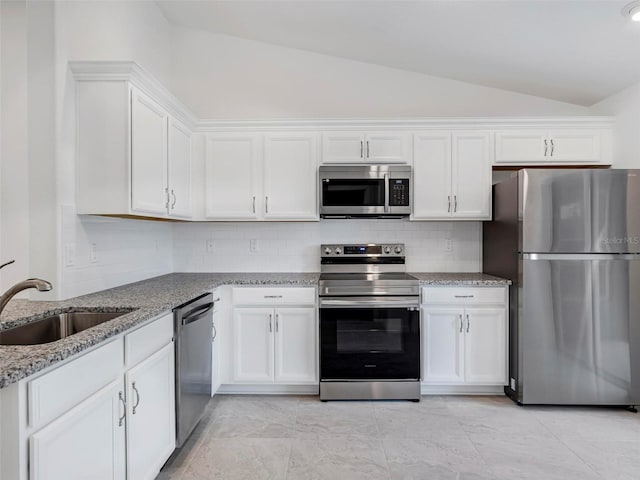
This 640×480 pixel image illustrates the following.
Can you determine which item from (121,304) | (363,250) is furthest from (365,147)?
(121,304)

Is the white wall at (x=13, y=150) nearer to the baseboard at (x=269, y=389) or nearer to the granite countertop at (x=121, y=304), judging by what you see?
the granite countertop at (x=121, y=304)

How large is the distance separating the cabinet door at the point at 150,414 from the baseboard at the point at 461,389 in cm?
198

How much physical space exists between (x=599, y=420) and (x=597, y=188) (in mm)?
1637

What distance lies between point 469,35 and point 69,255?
9.84 ft

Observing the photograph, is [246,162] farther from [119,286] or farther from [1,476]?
[1,476]

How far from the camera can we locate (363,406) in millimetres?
2971

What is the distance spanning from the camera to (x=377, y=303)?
303cm

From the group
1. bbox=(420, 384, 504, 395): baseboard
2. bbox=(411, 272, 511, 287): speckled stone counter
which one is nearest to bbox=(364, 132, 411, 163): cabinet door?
bbox=(411, 272, 511, 287): speckled stone counter

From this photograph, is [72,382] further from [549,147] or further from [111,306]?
[549,147]

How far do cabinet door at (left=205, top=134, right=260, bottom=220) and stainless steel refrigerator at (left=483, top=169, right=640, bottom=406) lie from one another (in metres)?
2.12

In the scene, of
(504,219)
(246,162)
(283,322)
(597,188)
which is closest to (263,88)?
(246,162)

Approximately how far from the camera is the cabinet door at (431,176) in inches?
132

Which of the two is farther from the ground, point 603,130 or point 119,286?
point 603,130

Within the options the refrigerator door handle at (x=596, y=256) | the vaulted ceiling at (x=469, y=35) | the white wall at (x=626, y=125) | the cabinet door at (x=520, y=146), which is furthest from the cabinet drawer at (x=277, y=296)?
the white wall at (x=626, y=125)
